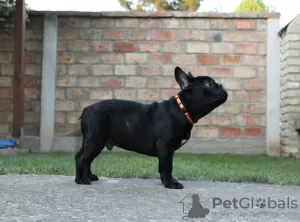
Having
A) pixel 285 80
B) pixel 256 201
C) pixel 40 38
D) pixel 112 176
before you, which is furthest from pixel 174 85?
pixel 256 201

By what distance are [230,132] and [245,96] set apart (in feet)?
2.25

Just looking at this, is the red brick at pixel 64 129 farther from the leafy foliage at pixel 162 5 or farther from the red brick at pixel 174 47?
the leafy foliage at pixel 162 5

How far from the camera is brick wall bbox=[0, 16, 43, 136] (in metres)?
8.03

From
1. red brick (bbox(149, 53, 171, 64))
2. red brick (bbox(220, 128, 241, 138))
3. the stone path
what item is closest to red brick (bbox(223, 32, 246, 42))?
red brick (bbox(149, 53, 171, 64))

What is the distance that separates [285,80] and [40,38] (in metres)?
4.36

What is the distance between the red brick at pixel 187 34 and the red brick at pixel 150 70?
664 millimetres

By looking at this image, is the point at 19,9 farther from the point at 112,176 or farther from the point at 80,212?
the point at 80,212

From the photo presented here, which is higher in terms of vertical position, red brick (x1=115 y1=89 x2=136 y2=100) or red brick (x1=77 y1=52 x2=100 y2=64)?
red brick (x1=77 y1=52 x2=100 y2=64)

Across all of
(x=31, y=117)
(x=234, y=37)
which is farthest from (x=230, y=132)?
(x=31, y=117)

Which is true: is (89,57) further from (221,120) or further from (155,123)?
(155,123)

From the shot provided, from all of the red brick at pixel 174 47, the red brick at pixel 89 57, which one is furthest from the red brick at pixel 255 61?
the red brick at pixel 89 57

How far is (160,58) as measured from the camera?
26.3 ft

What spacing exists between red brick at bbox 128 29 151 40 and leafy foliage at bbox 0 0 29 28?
1863 mm

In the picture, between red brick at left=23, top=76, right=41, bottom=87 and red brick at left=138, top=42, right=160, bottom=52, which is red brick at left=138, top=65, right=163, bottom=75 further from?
red brick at left=23, top=76, right=41, bottom=87
